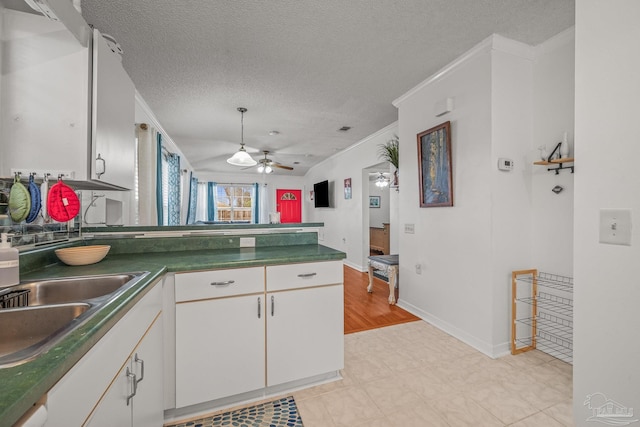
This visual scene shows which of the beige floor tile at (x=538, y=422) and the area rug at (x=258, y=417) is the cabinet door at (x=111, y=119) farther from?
the beige floor tile at (x=538, y=422)

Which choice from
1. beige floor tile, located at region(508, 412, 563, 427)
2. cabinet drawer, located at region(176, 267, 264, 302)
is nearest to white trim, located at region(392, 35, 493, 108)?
cabinet drawer, located at region(176, 267, 264, 302)

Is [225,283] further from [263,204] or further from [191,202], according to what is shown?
[263,204]

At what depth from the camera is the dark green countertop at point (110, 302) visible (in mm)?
461

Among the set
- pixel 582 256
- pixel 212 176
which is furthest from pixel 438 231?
pixel 212 176

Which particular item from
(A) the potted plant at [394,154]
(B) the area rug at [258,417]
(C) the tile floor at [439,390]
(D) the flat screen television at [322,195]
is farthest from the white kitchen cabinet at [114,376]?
(D) the flat screen television at [322,195]

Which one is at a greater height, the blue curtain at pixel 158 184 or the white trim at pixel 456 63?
the white trim at pixel 456 63

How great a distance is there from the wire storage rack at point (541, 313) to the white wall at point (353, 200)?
7.58 ft

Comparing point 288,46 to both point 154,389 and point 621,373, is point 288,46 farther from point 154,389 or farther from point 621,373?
point 621,373

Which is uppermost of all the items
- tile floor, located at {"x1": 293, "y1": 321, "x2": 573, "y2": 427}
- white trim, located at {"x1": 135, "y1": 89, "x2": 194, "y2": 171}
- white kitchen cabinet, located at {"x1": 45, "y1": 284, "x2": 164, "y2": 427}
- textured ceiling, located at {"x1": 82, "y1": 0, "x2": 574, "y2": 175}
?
textured ceiling, located at {"x1": 82, "y1": 0, "x2": 574, "y2": 175}

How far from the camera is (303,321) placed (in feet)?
5.51

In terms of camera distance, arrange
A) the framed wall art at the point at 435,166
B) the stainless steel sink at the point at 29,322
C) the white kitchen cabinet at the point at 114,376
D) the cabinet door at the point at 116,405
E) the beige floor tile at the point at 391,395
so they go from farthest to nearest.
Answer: the framed wall art at the point at 435,166 → the beige floor tile at the point at 391,395 → the stainless steel sink at the point at 29,322 → the cabinet door at the point at 116,405 → the white kitchen cabinet at the point at 114,376

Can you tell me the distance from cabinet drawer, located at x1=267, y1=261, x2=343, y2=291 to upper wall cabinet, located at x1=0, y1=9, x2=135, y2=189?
1.01 m

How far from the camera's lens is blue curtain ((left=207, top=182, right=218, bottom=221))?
7.88 metres

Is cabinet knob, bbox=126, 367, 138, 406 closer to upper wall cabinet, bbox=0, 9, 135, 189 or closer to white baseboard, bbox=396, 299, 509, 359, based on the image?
upper wall cabinet, bbox=0, 9, 135, 189
